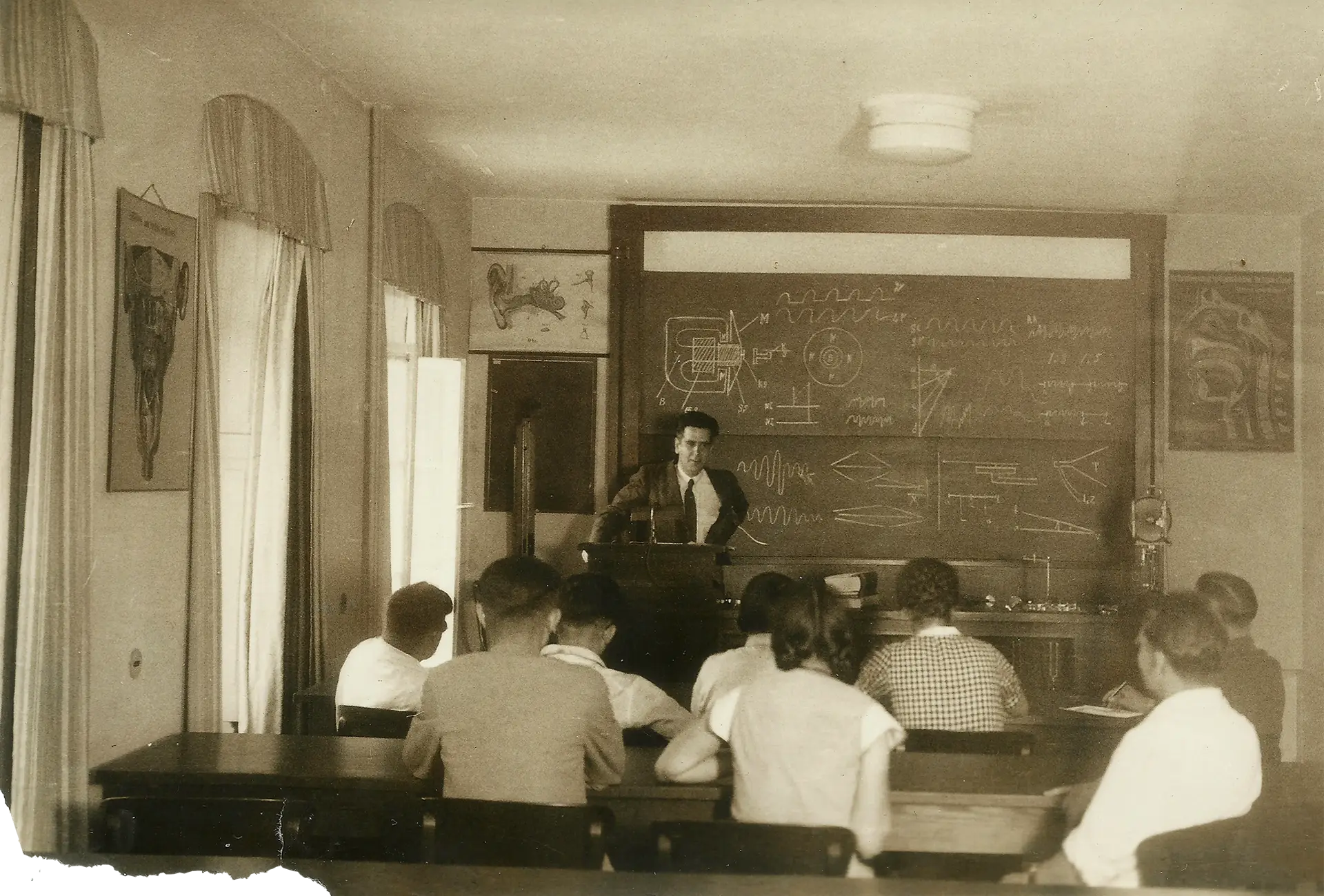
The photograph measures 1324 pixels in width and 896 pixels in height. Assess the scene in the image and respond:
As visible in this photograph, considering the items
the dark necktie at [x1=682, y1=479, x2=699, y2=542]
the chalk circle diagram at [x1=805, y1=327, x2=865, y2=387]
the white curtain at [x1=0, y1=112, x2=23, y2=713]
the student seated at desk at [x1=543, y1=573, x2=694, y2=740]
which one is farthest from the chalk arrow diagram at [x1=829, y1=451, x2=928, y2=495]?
the white curtain at [x1=0, y1=112, x2=23, y2=713]

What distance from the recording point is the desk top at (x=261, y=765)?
6.66ft

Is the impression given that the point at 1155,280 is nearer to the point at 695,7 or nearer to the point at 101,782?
the point at 695,7

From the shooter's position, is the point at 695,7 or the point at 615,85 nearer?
the point at 695,7

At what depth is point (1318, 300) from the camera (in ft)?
9.38

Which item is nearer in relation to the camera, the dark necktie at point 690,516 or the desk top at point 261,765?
the desk top at point 261,765

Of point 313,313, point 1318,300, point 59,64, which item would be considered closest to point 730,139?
point 313,313

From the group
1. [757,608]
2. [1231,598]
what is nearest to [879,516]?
[1231,598]

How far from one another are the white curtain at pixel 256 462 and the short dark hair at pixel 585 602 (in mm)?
873

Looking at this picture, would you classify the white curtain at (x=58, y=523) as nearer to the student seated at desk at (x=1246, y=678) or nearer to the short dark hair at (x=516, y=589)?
the short dark hair at (x=516, y=589)

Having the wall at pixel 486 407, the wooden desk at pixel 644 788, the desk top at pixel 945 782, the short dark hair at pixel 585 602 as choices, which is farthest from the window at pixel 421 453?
the desk top at pixel 945 782

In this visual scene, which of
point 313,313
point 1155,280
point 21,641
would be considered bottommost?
point 21,641

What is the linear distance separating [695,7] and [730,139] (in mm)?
864

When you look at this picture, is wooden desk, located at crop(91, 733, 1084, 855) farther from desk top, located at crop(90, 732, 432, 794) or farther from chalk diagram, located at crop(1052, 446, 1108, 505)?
chalk diagram, located at crop(1052, 446, 1108, 505)

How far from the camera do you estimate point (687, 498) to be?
168 inches
